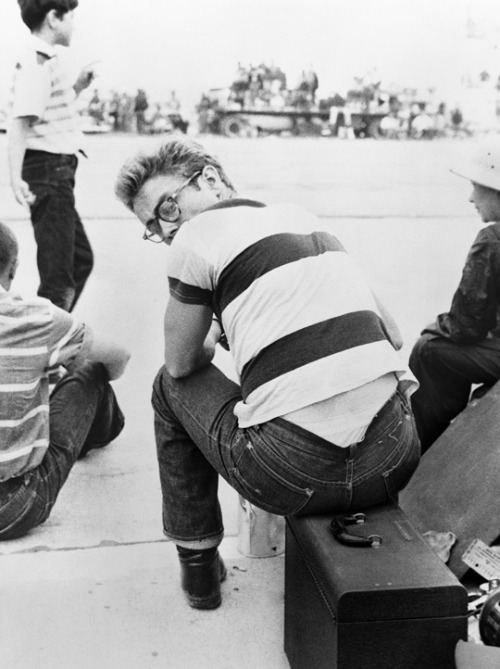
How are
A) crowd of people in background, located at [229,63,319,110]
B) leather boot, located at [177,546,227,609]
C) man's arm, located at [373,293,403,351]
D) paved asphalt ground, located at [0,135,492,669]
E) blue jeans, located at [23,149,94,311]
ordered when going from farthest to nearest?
1. crowd of people in background, located at [229,63,319,110]
2. blue jeans, located at [23,149,94,311]
3. leather boot, located at [177,546,227,609]
4. paved asphalt ground, located at [0,135,492,669]
5. man's arm, located at [373,293,403,351]

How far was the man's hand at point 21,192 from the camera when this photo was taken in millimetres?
2445

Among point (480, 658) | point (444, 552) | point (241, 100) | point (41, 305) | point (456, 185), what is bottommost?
point (444, 552)

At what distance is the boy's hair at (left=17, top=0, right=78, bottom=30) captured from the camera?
2375mm

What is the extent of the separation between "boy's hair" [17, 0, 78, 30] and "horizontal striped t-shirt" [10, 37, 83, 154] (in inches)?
1.8

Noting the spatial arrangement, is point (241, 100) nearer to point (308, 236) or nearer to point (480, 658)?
point (308, 236)

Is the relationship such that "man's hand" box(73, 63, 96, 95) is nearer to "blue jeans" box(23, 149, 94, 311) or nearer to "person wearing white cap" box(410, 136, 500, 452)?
"blue jeans" box(23, 149, 94, 311)

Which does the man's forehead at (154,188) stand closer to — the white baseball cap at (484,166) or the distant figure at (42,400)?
the distant figure at (42,400)

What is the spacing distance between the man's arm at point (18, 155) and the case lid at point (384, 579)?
1208 millimetres

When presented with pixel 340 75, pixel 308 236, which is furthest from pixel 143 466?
pixel 340 75

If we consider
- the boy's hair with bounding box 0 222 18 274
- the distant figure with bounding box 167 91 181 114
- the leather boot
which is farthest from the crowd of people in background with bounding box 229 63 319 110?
the leather boot

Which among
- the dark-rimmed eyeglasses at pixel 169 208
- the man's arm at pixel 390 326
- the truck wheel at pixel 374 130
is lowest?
the man's arm at pixel 390 326

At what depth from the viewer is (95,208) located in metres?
2.51

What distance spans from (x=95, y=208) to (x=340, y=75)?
2.66 ft

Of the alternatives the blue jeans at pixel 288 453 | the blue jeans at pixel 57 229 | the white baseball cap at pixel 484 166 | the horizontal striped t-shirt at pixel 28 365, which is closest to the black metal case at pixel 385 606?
the blue jeans at pixel 288 453
